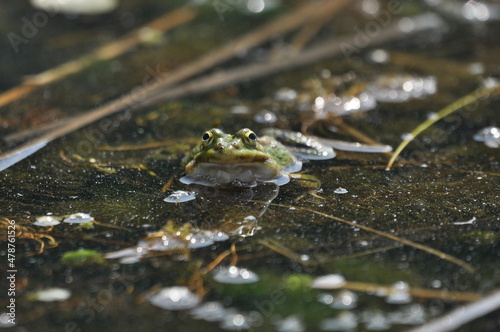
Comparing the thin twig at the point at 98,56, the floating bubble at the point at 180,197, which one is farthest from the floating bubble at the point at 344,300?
the thin twig at the point at 98,56

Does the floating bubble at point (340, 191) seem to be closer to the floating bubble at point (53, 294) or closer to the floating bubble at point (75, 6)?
the floating bubble at point (53, 294)

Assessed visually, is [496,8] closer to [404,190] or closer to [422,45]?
[422,45]

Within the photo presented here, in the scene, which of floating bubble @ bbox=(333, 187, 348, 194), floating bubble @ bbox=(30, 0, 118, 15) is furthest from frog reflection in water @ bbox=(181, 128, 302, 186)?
floating bubble @ bbox=(30, 0, 118, 15)

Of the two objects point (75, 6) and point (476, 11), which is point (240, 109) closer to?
point (75, 6)

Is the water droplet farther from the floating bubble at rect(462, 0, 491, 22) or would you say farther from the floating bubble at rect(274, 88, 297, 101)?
the floating bubble at rect(462, 0, 491, 22)

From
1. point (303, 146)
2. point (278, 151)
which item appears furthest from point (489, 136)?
point (278, 151)

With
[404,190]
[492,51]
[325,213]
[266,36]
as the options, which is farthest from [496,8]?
[325,213]
